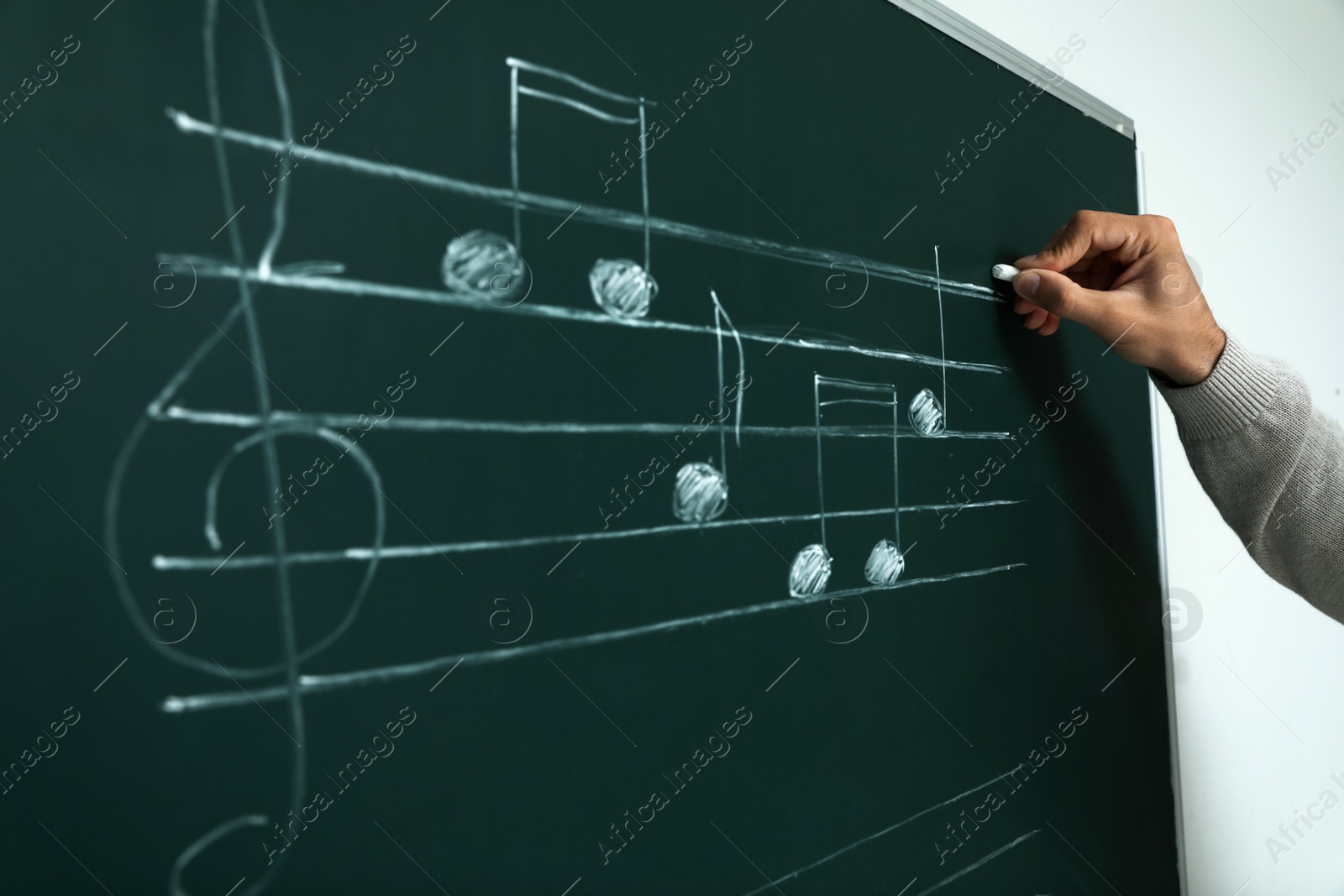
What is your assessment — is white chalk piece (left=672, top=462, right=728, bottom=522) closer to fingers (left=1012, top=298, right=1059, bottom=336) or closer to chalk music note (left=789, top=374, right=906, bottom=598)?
chalk music note (left=789, top=374, right=906, bottom=598)

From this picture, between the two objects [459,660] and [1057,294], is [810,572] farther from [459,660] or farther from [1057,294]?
[1057,294]

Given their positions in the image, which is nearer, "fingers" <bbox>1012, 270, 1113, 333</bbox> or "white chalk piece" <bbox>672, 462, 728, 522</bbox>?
"white chalk piece" <bbox>672, 462, 728, 522</bbox>

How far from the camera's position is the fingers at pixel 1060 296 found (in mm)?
967

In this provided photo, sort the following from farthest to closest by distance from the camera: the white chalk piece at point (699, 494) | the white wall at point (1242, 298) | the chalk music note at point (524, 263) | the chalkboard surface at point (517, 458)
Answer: the white wall at point (1242, 298) < the white chalk piece at point (699, 494) < the chalk music note at point (524, 263) < the chalkboard surface at point (517, 458)

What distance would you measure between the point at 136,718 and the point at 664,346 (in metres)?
0.42

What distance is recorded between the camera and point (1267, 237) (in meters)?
1.70

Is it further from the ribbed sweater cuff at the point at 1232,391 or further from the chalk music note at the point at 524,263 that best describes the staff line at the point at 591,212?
the ribbed sweater cuff at the point at 1232,391

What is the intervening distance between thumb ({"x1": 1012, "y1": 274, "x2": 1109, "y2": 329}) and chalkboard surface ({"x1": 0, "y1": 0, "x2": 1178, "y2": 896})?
0.04 meters

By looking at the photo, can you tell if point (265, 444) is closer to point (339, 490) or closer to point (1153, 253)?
point (339, 490)

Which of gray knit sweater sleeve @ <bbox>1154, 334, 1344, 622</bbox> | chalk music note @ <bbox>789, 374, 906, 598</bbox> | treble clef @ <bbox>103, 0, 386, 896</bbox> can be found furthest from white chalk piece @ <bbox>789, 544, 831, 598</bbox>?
gray knit sweater sleeve @ <bbox>1154, 334, 1344, 622</bbox>

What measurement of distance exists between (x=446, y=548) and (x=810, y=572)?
13.8 inches

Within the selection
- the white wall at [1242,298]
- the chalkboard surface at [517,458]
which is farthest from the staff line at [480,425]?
the white wall at [1242,298]

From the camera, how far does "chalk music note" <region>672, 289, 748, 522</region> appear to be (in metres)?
0.69

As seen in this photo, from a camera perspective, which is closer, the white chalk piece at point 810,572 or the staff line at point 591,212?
the staff line at point 591,212
